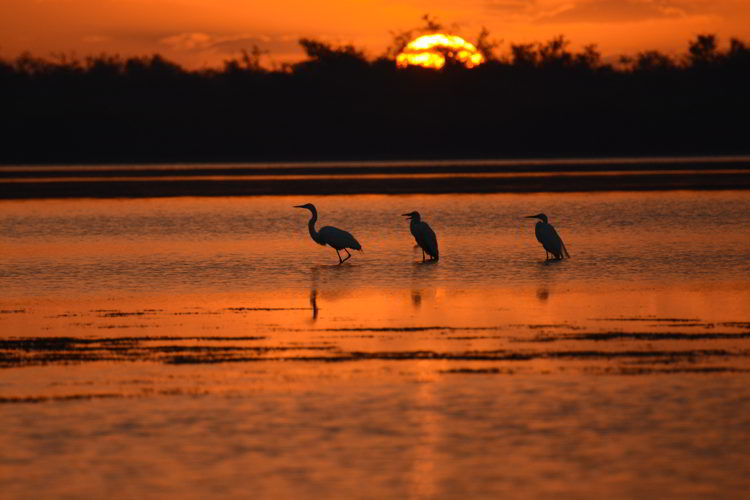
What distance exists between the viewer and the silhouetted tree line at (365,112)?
55.2 metres

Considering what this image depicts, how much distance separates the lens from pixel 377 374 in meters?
9.45

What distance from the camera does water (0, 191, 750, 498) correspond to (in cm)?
712

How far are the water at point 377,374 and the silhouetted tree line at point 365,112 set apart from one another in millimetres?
36854

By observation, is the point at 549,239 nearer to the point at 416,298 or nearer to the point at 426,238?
the point at 426,238

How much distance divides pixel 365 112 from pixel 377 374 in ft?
160

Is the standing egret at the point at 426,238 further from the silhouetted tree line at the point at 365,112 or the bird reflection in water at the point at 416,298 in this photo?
the silhouetted tree line at the point at 365,112

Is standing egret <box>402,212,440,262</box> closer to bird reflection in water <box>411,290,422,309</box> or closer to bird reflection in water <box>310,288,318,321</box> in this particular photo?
bird reflection in water <box>310,288,318,321</box>

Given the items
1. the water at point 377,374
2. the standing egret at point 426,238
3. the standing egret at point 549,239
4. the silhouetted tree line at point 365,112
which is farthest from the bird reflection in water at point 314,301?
the silhouetted tree line at point 365,112

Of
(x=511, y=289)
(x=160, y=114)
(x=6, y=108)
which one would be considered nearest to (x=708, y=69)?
(x=160, y=114)

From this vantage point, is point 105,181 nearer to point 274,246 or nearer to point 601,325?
point 274,246

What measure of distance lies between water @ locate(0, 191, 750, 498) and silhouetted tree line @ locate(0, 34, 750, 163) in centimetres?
3685

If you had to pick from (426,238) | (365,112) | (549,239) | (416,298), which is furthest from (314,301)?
(365,112)

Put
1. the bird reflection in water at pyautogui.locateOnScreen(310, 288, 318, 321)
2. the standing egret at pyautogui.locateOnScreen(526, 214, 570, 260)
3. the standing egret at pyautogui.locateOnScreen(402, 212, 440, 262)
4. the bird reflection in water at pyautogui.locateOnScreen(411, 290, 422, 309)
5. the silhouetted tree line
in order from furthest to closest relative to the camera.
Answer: the silhouetted tree line → the standing egret at pyautogui.locateOnScreen(402, 212, 440, 262) → the standing egret at pyautogui.locateOnScreen(526, 214, 570, 260) → the bird reflection in water at pyautogui.locateOnScreen(411, 290, 422, 309) → the bird reflection in water at pyautogui.locateOnScreen(310, 288, 318, 321)

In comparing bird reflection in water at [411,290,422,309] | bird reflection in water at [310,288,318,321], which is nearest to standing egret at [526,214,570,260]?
bird reflection in water at [411,290,422,309]
